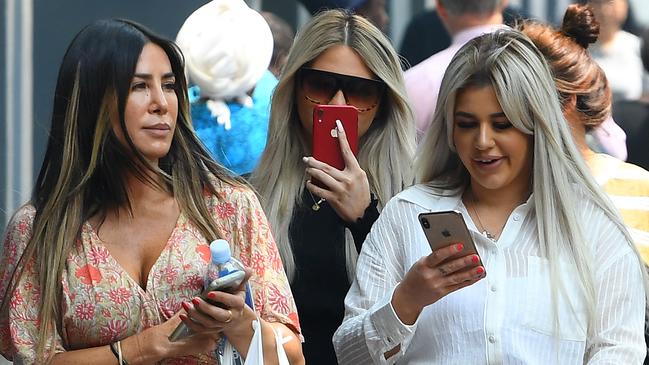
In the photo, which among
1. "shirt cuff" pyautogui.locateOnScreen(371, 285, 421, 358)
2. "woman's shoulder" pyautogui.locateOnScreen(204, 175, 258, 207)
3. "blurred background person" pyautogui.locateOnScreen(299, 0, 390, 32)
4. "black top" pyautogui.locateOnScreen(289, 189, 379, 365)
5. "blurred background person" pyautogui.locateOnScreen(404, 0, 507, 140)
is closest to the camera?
"shirt cuff" pyautogui.locateOnScreen(371, 285, 421, 358)

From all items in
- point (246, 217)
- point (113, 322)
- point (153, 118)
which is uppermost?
point (153, 118)

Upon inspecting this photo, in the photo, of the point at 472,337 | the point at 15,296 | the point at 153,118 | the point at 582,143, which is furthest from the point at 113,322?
the point at 582,143

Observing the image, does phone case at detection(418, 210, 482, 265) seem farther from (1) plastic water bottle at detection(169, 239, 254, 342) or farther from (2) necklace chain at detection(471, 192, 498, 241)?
(1) plastic water bottle at detection(169, 239, 254, 342)

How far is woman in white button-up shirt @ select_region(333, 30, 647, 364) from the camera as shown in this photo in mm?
3488

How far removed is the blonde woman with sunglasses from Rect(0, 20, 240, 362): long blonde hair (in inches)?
20.6

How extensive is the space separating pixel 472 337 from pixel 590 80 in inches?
49.8

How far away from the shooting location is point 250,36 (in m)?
5.21

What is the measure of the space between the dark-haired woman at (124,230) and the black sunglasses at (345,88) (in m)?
0.65

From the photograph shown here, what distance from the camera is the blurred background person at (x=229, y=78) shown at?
5074 millimetres

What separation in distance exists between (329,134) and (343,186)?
16 centimetres

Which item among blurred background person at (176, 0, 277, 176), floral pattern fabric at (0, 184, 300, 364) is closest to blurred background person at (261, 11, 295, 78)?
blurred background person at (176, 0, 277, 176)

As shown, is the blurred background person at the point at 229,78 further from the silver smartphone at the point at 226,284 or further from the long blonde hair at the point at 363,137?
the silver smartphone at the point at 226,284

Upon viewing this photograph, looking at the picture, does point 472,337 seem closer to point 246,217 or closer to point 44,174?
point 246,217

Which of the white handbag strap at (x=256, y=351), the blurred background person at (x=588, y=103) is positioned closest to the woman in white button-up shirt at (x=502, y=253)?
the white handbag strap at (x=256, y=351)
